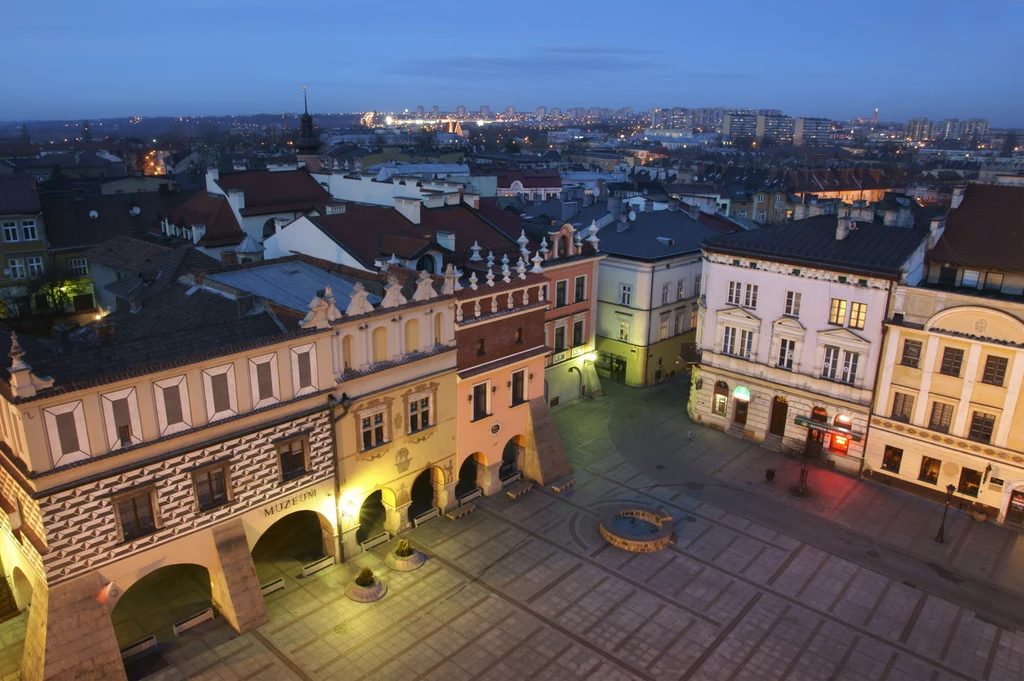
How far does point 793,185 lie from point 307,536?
123 metres

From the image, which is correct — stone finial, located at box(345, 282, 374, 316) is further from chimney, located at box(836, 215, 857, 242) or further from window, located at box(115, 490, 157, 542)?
chimney, located at box(836, 215, 857, 242)

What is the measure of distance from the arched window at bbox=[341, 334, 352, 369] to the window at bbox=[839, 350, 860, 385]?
30161 millimetres

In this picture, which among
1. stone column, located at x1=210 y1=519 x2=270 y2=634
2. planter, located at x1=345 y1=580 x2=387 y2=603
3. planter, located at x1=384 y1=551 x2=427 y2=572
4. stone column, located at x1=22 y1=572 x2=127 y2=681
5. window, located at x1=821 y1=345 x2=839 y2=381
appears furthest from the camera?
window, located at x1=821 y1=345 x2=839 y2=381

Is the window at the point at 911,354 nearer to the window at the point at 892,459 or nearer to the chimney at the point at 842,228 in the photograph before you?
the window at the point at 892,459

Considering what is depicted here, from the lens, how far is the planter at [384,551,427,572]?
33.9m

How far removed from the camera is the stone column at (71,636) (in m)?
24.2

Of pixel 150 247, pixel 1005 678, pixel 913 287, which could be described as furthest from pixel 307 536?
pixel 913 287

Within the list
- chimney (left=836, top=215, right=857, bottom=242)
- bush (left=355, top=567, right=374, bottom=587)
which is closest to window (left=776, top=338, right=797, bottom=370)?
chimney (left=836, top=215, right=857, bottom=242)

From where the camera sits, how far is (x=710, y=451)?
157 feet

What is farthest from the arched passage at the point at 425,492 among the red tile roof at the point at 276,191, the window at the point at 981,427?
the red tile roof at the point at 276,191

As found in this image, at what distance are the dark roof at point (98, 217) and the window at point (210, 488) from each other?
142ft

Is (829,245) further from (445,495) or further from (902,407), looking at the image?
(445,495)

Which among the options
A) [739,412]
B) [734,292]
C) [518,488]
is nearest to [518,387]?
[518,488]

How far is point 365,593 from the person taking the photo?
31.6 metres
